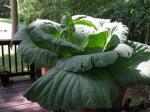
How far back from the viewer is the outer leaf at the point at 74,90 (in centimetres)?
169

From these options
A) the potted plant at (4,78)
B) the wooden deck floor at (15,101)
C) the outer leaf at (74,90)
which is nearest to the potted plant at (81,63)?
the outer leaf at (74,90)

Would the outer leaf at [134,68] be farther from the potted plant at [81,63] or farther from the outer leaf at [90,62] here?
the outer leaf at [90,62]

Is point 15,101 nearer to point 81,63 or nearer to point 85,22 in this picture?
point 85,22

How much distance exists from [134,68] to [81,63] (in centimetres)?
49

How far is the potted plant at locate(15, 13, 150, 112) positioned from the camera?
1732mm

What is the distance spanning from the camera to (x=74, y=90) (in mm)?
1734

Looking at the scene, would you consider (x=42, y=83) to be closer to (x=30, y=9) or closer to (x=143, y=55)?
(x=143, y=55)

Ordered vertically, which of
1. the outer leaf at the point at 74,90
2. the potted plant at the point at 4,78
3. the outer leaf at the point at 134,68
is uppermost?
A: the outer leaf at the point at 134,68

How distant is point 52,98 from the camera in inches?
68.9

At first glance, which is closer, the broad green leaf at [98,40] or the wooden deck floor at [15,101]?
the broad green leaf at [98,40]

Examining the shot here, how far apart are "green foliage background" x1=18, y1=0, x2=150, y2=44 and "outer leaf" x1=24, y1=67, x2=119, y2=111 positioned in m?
1.79

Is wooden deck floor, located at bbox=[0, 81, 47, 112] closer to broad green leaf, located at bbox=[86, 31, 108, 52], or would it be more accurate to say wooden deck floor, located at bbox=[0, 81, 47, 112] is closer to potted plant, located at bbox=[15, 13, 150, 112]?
potted plant, located at bbox=[15, 13, 150, 112]

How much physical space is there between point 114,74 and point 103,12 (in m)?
2.19

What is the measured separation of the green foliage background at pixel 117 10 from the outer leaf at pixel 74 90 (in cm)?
179
